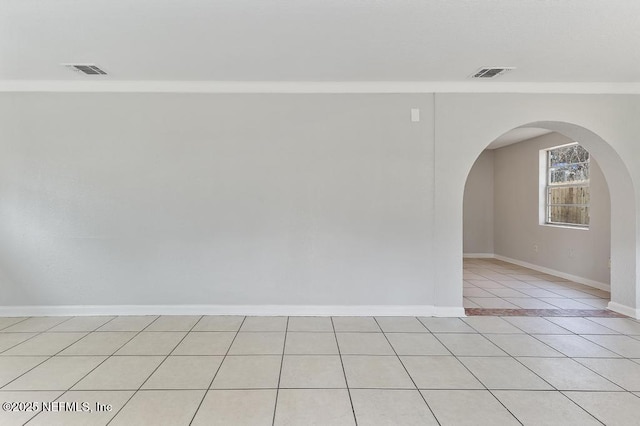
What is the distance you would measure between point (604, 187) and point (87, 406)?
625 cm

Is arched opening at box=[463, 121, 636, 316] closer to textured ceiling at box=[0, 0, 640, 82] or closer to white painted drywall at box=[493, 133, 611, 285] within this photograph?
white painted drywall at box=[493, 133, 611, 285]

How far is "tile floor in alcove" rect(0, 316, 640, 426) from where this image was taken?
73.8 inches

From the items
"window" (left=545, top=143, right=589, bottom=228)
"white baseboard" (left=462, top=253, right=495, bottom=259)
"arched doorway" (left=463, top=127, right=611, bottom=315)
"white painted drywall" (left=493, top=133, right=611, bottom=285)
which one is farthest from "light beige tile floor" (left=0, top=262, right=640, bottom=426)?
"white baseboard" (left=462, top=253, right=495, bottom=259)

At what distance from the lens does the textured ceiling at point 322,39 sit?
2.16 meters

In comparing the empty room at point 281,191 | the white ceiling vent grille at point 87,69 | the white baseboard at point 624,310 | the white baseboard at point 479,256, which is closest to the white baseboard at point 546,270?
the white baseboard at point 479,256

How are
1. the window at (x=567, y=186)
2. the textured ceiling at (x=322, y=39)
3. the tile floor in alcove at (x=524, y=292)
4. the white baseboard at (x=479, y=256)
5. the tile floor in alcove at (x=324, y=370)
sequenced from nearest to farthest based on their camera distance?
the tile floor in alcove at (x=324, y=370) → the textured ceiling at (x=322, y=39) → the tile floor in alcove at (x=524, y=292) → the window at (x=567, y=186) → the white baseboard at (x=479, y=256)

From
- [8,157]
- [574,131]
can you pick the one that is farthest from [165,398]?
[574,131]

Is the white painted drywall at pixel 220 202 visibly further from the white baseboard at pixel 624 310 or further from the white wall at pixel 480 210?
the white wall at pixel 480 210

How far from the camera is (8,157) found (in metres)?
3.42

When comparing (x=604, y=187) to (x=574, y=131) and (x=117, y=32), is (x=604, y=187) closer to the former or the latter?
(x=574, y=131)

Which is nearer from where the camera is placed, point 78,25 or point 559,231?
point 78,25

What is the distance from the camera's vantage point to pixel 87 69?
310cm

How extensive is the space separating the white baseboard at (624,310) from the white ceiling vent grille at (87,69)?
19.9 feet

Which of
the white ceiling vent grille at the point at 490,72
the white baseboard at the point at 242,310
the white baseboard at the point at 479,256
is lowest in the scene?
the white baseboard at the point at 479,256
